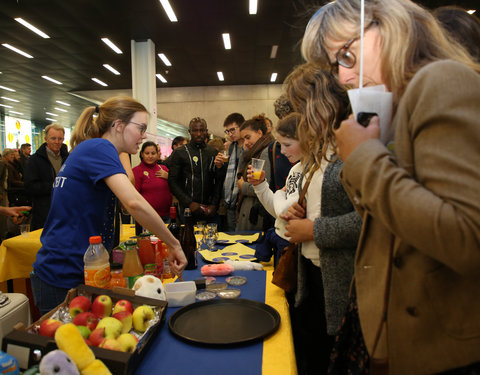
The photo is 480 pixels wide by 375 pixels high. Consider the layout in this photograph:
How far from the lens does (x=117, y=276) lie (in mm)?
1357

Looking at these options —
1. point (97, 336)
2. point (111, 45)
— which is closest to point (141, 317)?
point (97, 336)

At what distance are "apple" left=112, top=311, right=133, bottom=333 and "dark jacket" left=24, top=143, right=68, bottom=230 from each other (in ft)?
10.4

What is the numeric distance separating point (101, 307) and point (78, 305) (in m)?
0.07

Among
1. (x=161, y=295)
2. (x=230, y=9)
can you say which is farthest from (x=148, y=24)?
(x=161, y=295)

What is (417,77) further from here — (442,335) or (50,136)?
(50,136)

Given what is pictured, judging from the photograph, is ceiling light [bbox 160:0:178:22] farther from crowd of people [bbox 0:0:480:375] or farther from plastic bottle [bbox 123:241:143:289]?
plastic bottle [bbox 123:241:143:289]

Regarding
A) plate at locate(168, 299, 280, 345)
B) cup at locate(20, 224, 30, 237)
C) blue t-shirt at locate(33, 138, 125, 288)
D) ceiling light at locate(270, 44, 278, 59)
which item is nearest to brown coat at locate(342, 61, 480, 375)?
plate at locate(168, 299, 280, 345)

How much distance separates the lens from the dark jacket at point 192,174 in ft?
12.6

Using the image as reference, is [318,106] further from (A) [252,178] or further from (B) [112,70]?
(B) [112,70]

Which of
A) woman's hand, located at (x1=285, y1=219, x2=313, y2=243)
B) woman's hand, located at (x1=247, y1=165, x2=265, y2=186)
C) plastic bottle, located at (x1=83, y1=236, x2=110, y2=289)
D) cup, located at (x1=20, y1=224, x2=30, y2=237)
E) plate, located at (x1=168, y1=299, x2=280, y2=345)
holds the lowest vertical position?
cup, located at (x1=20, y1=224, x2=30, y2=237)

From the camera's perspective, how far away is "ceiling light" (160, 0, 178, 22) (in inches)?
210

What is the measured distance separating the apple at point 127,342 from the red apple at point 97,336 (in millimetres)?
44

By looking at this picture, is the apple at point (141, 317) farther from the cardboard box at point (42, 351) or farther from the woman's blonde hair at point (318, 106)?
the woman's blonde hair at point (318, 106)

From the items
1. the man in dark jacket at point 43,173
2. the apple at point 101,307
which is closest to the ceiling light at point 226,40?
A: the man in dark jacket at point 43,173
